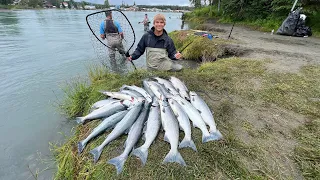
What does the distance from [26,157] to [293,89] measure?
19.9 feet

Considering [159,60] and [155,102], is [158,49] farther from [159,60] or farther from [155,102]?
[155,102]

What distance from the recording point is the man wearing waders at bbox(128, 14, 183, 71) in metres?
5.05

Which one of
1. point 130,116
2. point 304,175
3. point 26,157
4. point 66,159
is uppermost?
point 130,116

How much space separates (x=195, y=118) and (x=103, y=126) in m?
1.52

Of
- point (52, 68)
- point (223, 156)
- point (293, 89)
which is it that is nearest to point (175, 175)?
point (223, 156)

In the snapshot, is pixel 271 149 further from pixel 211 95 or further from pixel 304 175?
pixel 211 95

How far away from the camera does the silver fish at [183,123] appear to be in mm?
2781

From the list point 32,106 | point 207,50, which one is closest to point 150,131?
point 32,106

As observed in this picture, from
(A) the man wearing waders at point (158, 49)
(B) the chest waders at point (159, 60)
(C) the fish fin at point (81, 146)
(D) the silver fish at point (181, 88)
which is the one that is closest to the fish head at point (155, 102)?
(D) the silver fish at point (181, 88)

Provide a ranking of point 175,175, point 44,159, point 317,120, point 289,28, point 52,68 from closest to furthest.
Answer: point 175,175 → point 317,120 → point 44,159 → point 52,68 → point 289,28

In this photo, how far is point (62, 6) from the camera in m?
103

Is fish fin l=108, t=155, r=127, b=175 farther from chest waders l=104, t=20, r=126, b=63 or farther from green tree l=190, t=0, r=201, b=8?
green tree l=190, t=0, r=201, b=8

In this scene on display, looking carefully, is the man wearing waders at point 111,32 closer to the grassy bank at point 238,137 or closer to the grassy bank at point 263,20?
the grassy bank at point 238,137

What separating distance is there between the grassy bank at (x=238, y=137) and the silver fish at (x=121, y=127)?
→ 84mm
